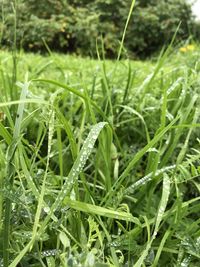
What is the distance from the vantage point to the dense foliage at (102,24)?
9344 millimetres

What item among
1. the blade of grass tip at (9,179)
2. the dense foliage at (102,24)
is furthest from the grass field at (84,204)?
the dense foliage at (102,24)

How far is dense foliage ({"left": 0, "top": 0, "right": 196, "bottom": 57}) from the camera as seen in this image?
9.34 metres

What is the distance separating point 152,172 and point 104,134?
15 cm

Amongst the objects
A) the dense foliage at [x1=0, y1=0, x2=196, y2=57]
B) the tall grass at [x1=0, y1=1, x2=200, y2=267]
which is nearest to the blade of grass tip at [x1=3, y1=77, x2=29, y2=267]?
the tall grass at [x1=0, y1=1, x2=200, y2=267]

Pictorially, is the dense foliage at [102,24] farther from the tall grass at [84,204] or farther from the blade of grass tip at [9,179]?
the blade of grass tip at [9,179]

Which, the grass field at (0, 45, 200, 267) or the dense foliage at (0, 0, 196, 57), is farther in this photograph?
the dense foliage at (0, 0, 196, 57)

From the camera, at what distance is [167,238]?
1.00m

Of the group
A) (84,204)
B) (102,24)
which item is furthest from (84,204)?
(102,24)

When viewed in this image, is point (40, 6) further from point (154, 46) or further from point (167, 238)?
point (167, 238)

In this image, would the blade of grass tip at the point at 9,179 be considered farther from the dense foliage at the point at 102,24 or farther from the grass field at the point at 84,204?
the dense foliage at the point at 102,24

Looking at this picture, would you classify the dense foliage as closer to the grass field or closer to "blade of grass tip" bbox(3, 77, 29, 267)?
the grass field

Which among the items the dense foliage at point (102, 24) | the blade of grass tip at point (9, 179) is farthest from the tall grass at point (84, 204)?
the dense foliage at point (102, 24)

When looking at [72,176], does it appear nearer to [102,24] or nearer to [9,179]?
[9,179]

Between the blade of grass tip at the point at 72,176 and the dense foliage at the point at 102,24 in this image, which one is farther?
the dense foliage at the point at 102,24
